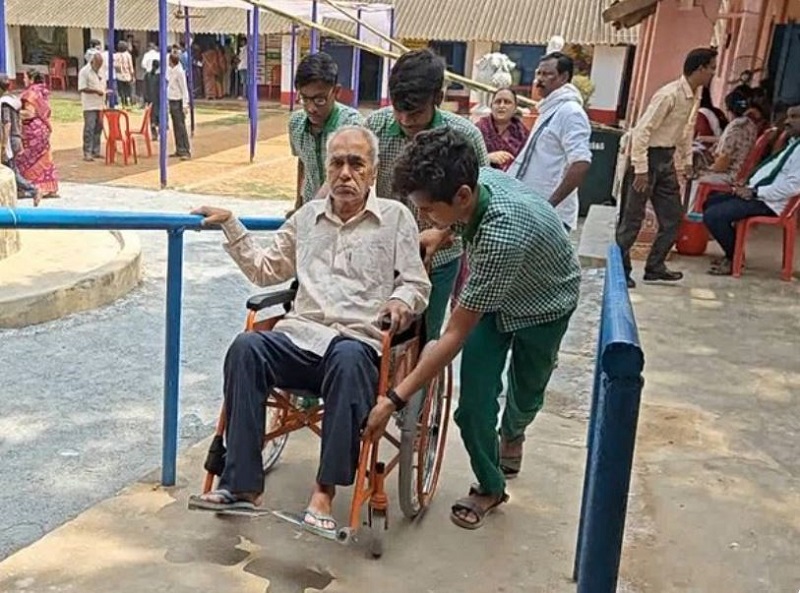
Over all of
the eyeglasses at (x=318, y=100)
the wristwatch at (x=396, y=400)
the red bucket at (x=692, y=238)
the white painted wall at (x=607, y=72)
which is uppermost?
the white painted wall at (x=607, y=72)

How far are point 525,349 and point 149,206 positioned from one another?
874cm

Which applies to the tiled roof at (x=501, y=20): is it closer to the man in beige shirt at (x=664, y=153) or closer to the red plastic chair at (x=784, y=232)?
the red plastic chair at (x=784, y=232)

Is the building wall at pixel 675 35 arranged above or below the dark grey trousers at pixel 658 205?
above

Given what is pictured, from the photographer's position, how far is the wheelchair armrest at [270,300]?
9.02 ft

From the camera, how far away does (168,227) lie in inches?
108

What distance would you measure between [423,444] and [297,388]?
0.46 meters

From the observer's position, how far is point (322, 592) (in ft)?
7.86

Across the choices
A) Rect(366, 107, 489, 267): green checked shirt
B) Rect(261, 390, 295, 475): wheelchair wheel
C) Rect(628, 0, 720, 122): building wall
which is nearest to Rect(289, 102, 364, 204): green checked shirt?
Rect(366, 107, 489, 267): green checked shirt

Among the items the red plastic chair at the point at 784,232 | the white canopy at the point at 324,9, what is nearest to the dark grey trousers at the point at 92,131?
the white canopy at the point at 324,9

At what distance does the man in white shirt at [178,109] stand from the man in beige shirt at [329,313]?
1268 cm

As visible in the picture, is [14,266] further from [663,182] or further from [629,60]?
[629,60]

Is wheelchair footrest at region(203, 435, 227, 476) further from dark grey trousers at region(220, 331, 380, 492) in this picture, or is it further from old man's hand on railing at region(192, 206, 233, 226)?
old man's hand on railing at region(192, 206, 233, 226)

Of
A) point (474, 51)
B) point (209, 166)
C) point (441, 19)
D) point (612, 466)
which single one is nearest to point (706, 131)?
point (612, 466)

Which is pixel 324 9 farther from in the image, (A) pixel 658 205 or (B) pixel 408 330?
(B) pixel 408 330
